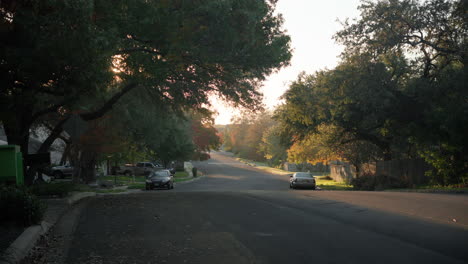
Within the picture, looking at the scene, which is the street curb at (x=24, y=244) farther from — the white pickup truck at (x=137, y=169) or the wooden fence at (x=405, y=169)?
the white pickup truck at (x=137, y=169)

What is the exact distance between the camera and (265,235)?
30.5 feet

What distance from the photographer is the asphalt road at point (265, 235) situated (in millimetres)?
7355

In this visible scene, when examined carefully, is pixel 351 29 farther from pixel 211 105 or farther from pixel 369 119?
pixel 211 105

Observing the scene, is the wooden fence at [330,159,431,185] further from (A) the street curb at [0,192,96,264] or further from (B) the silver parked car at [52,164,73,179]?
(B) the silver parked car at [52,164,73,179]

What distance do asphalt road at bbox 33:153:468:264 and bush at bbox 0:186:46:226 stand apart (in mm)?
721

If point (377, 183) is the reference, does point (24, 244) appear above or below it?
above

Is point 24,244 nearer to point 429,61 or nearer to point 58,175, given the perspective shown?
point 429,61

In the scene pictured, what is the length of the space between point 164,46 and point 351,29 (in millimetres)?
16113

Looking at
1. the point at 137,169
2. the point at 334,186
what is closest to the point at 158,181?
the point at 334,186

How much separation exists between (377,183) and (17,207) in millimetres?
28172

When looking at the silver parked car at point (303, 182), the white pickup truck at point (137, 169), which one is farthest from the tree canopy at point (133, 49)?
the white pickup truck at point (137, 169)

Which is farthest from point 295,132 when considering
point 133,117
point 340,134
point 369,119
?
point 133,117

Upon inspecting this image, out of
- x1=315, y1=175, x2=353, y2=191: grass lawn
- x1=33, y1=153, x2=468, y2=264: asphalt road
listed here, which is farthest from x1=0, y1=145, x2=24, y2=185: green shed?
x1=315, y1=175, x2=353, y2=191: grass lawn

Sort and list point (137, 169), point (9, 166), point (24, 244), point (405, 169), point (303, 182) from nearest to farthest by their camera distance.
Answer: point (24, 244) < point (9, 166) < point (405, 169) < point (303, 182) < point (137, 169)
